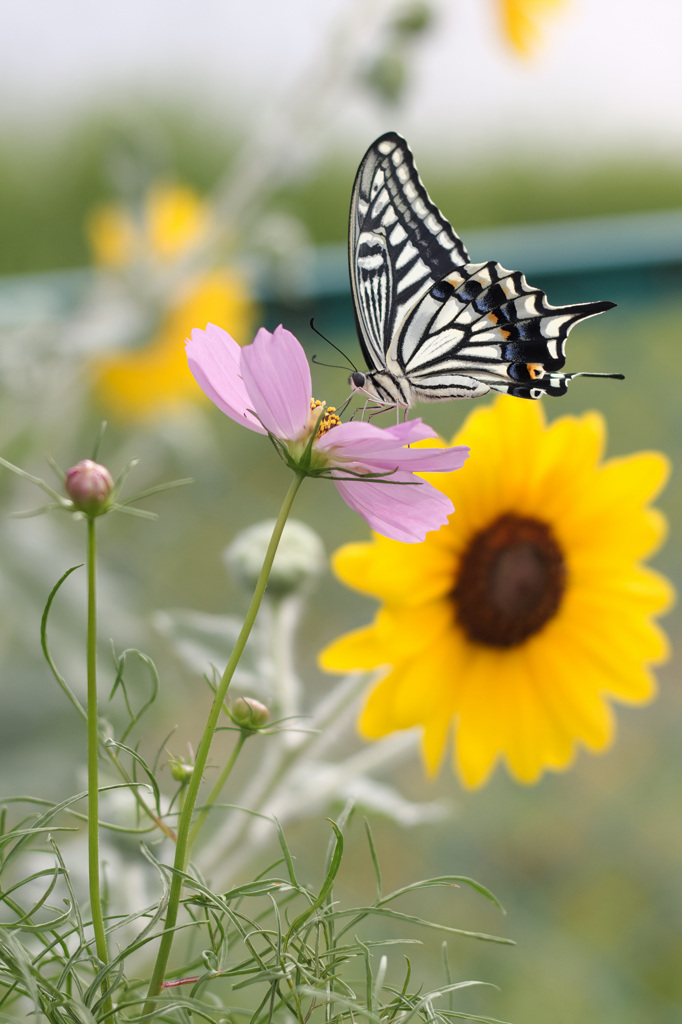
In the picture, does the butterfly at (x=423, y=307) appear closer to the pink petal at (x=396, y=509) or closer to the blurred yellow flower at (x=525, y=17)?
the pink petal at (x=396, y=509)

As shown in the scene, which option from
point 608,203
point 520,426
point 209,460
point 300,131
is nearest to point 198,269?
point 300,131

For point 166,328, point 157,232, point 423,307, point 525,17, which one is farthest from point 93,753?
point 157,232

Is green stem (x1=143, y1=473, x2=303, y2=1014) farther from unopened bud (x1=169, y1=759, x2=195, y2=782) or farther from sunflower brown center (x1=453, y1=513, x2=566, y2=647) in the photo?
sunflower brown center (x1=453, y1=513, x2=566, y2=647)

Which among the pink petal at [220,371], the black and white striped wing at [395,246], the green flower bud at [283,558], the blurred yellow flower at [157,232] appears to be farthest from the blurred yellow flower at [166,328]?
the pink petal at [220,371]

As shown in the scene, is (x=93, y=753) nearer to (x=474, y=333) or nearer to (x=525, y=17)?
(x=474, y=333)

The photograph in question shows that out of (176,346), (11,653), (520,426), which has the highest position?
(176,346)

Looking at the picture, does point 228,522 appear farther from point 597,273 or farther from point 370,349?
point 370,349
